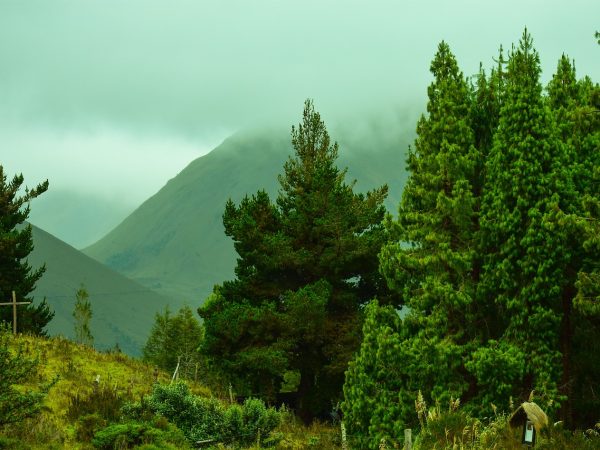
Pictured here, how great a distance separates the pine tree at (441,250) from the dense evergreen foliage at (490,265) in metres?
0.04

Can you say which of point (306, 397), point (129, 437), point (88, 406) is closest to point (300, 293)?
point (306, 397)

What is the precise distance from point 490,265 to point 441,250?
4.82ft

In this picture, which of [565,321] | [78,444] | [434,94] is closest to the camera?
[78,444]

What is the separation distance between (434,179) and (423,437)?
8.38m

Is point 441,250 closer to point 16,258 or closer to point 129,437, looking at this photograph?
point 129,437

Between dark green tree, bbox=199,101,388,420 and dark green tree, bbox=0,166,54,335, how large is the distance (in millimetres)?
14907

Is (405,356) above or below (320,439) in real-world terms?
above

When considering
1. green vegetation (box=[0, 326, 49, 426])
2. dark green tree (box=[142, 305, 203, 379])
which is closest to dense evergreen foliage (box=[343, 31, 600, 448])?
green vegetation (box=[0, 326, 49, 426])

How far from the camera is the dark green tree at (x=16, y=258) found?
39.8 metres

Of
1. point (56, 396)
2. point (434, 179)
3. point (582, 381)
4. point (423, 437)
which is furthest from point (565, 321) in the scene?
point (56, 396)

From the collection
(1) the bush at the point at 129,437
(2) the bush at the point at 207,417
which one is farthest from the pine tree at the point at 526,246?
(1) the bush at the point at 129,437

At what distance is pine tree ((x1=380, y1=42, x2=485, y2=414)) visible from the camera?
1834cm

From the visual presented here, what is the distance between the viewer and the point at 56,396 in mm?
19672

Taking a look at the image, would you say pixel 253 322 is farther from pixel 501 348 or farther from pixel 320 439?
pixel 501 348
